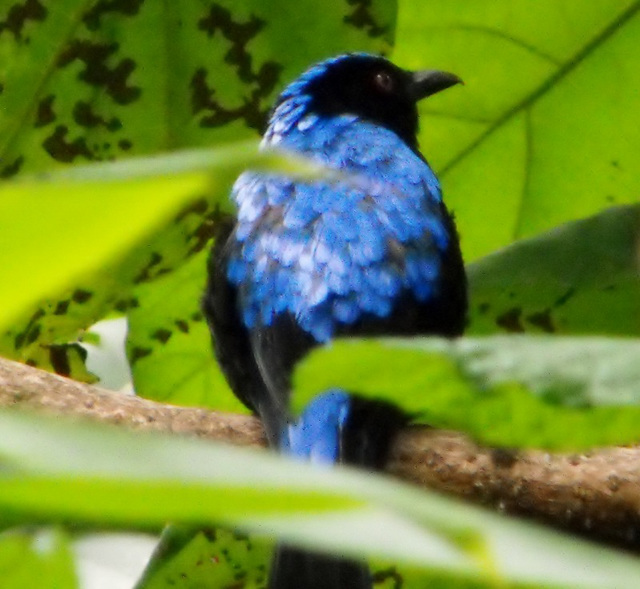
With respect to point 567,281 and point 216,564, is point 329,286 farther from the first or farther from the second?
point 216,564

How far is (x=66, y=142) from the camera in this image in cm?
344

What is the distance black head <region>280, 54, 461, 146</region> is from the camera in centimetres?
433

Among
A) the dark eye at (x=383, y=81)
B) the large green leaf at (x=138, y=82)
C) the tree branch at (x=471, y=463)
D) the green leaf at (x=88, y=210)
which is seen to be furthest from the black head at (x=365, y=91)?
the green leaf at (x=88, y=210)

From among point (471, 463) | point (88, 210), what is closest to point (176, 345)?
point (471, 463)

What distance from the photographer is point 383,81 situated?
4.57 m

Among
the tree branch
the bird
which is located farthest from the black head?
the tree branch

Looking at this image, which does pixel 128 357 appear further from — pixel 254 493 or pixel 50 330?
pixel 254 493

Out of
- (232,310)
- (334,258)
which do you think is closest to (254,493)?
(334,258)

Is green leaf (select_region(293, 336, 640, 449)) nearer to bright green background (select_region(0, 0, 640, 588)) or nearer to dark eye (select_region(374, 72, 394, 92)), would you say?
bright green background (select_region(0, 0, 640, 588))

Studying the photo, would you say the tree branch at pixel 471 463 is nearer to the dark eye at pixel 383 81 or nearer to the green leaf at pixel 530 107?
the green leaf at pixel 530 107

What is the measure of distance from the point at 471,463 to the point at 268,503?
6.61 ft

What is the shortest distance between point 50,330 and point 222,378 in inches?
24.9

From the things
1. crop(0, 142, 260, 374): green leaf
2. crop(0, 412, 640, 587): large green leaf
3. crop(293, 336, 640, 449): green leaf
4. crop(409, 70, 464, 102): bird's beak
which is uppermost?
crop(0, 142, 260, 374): green leaf

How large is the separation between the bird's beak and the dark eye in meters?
0.25
